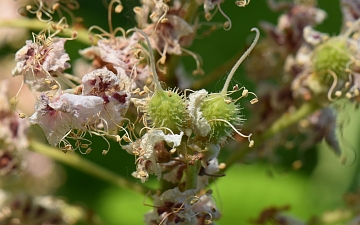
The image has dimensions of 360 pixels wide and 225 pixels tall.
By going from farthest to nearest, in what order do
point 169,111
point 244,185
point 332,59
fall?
point 244,185 < point 332,59 < point 169,111

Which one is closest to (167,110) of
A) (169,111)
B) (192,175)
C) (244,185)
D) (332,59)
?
(169,111)

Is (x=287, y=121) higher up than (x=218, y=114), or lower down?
higher up

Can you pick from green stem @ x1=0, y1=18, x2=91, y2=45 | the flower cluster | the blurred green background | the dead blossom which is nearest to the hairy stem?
the flower cluster

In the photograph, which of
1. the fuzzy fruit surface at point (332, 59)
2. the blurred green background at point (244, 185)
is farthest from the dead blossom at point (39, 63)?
the blurred green background at point (244, 185)

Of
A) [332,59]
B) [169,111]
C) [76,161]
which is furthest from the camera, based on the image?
[76,161]

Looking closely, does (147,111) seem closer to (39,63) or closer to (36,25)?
(39,63)

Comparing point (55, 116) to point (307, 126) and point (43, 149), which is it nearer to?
point (43, 149)
